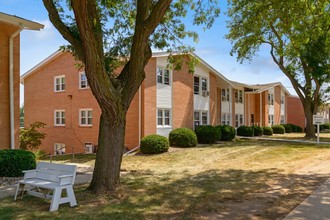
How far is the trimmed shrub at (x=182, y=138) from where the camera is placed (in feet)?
69.5

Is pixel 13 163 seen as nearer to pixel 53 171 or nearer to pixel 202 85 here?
pixel 53 171

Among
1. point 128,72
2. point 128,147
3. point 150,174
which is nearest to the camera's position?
point 128,72

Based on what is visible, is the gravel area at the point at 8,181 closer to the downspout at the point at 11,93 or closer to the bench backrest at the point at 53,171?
the bench backrest at the point at 53,171

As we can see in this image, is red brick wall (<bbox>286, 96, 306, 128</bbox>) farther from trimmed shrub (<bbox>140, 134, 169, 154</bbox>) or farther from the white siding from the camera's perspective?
trimmed shrub (<bbox>140, 134, 169, 154</bbox>)

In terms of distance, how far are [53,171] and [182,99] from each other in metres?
17.4

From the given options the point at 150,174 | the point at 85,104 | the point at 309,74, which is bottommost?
the point at 150,174

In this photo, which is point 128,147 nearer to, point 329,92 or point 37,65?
point 37,65

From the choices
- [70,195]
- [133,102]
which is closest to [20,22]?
[70,195]

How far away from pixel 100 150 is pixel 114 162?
454mm

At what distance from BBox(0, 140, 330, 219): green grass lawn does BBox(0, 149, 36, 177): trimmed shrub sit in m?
2.65

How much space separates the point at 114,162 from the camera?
316 inches

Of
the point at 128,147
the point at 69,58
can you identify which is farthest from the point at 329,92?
the point at 69,58

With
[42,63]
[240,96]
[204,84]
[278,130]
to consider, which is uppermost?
[42,63]

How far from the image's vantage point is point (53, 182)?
23.5 feet
